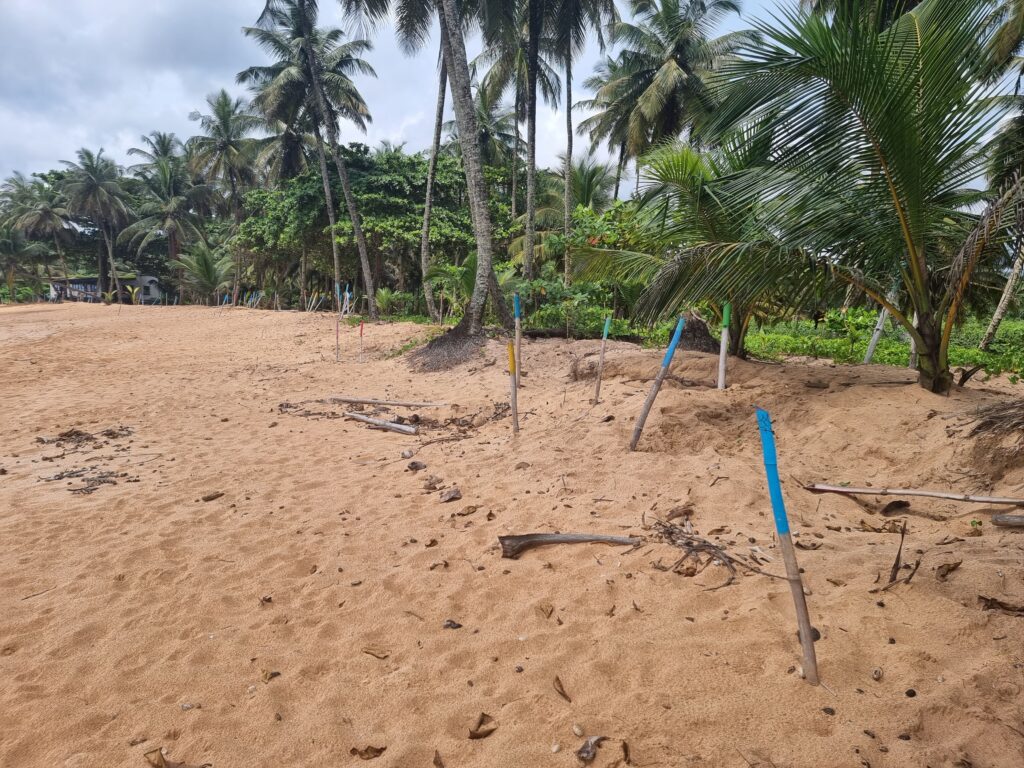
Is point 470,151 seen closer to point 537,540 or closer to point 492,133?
point 537,540

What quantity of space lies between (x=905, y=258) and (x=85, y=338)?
21.9 m

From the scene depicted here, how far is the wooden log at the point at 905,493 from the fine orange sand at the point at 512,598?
0.11 meters

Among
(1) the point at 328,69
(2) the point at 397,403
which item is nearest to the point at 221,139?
(1) the point at 328,69

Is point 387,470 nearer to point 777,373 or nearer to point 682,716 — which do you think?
point 682,716

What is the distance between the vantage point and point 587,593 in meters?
2.77

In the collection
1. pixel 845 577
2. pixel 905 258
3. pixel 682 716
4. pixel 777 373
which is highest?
pixel 905 258

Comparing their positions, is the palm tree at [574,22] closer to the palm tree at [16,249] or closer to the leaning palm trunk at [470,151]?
the leaning palm trunk at [470,151]

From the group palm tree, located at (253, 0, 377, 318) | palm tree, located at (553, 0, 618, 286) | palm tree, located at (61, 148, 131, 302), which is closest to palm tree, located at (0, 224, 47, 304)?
palm tree, located at (61, 148, 131, 302)

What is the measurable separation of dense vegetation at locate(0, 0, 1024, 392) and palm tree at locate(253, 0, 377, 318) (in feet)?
0.32

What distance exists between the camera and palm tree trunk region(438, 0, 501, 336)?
35.0ft

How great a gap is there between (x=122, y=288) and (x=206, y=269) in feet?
56.3

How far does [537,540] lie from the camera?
331 cm

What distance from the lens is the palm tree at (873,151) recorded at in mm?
4277

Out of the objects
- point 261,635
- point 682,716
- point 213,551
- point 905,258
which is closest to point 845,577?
point 682,716
